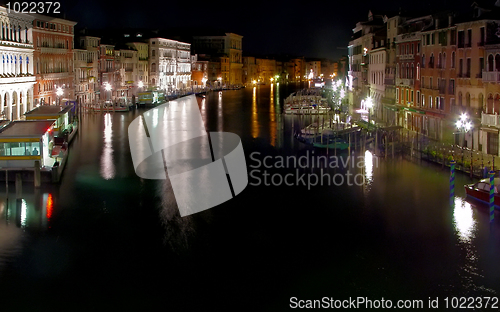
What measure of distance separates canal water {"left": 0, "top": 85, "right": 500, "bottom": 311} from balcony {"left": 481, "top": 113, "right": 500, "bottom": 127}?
7.31 feet

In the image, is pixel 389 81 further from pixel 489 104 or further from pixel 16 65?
pixel 16 65

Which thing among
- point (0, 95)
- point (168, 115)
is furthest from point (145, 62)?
point (0, 95)

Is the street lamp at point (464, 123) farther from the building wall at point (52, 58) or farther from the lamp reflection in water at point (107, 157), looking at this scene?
the building wall at point (52, 58)

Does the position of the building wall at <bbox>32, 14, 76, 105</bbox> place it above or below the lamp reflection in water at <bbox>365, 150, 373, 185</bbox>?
above

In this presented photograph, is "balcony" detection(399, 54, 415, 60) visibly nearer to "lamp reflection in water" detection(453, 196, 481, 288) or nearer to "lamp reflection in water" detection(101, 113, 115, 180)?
"lamp reflection in water" detection(101, 113, 115, 180)

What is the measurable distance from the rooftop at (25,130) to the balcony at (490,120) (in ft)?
43.7

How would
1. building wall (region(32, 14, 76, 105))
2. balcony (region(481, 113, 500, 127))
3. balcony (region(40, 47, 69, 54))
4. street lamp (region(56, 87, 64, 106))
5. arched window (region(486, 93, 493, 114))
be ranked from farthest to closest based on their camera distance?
street lamp (region(56, 87, 64, 106))
balcony (region(40, 47, 69, 54))
building wall (region(32, 14, 76, 105))
arched window (region(486, 93, 493, 114))
balcony (region(481, 113, 500, 127))

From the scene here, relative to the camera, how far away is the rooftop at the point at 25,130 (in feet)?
57.8

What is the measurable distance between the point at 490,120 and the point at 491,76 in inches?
54.1

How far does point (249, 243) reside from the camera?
40.1 feet

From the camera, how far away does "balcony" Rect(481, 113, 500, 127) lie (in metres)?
19.1

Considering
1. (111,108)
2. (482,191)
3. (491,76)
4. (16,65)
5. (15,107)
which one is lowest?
(482,191)

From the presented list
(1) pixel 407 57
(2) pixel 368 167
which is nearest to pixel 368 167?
(2) pixel 368 167

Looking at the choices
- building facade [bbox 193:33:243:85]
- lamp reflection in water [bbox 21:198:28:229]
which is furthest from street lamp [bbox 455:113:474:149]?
building facade [bbox 193:33:243:85]
